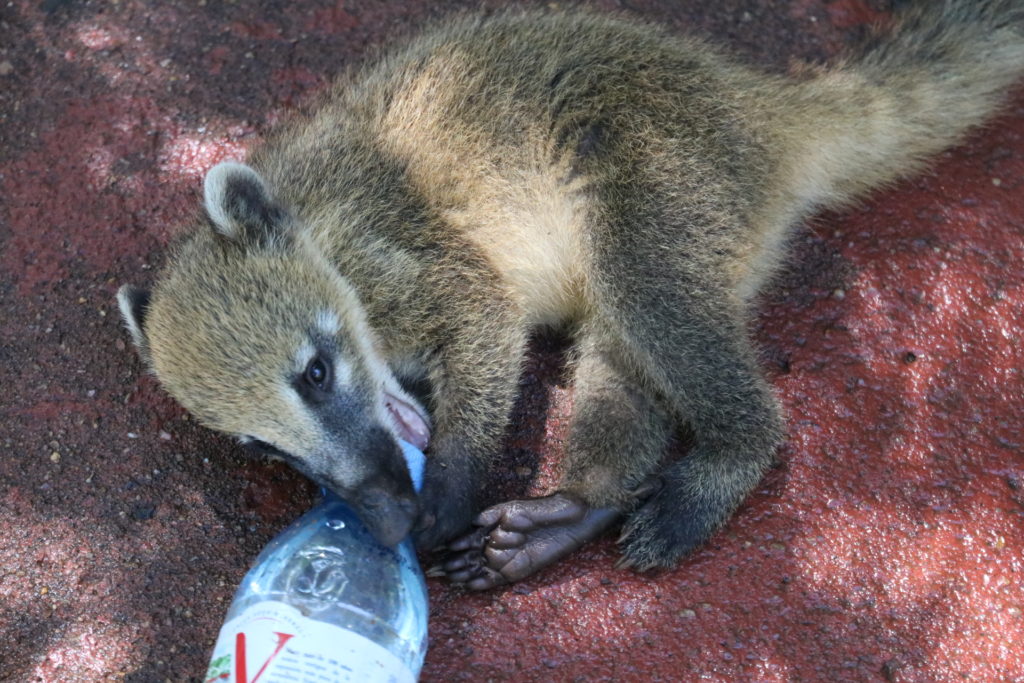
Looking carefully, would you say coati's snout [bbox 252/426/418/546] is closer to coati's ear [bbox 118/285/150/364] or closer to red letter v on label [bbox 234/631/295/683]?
red letter v on label [bbox 234/631/295/683]

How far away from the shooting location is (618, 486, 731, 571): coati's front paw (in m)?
3.30

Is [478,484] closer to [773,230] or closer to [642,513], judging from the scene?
[642,513]

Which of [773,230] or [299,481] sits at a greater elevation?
[773,230]

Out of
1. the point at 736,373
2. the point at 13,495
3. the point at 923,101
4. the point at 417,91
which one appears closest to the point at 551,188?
the point at 417,91

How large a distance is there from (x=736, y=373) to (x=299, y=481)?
165 cm

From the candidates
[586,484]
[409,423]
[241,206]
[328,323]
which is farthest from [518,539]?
[241,206]

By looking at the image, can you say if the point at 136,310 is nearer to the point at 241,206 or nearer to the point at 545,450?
the point at 241,206

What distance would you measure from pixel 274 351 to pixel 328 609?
33.8 inches

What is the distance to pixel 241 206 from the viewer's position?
337 centimetres

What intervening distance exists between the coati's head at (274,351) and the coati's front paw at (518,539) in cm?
35

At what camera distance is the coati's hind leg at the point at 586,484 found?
3.28 meters

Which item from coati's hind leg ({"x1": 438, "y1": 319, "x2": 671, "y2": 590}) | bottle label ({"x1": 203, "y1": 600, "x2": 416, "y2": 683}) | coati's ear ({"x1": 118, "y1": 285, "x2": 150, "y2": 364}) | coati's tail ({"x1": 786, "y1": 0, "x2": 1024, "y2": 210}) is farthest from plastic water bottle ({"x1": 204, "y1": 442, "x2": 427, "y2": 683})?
coati's tail ({"x1": 786, "y1": 0, "x2": 1024, "y2": 210})

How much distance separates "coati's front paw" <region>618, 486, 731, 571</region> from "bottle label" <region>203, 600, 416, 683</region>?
1.00 m

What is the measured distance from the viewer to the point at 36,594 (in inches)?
130
